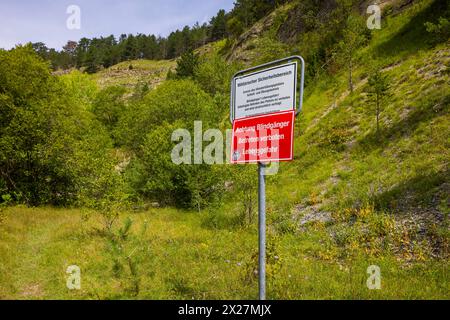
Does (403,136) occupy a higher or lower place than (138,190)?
higher

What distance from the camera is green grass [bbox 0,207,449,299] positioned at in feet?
26.6

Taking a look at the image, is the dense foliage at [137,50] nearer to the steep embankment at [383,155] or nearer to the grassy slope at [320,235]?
the steep embankment at [383,155]

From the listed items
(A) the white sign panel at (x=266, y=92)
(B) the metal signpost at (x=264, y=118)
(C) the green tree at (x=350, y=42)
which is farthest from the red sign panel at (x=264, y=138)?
(C) the green tree at (x=350, y=42)

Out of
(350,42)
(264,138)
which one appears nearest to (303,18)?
(350,42)

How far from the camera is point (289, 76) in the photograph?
17.1 ft

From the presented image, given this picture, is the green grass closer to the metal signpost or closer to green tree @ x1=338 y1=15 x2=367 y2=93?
the metal signpost

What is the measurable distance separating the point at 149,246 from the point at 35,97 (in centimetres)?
2037

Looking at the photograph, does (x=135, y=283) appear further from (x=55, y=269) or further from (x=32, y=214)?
(x=32, y=214)

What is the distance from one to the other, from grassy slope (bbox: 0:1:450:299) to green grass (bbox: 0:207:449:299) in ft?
0.15

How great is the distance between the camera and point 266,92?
554 centimetres

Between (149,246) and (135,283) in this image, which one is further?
(149,246)

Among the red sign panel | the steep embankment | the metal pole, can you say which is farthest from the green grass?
the red sign panel

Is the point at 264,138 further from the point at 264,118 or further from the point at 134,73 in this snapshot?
the point at 134,73
